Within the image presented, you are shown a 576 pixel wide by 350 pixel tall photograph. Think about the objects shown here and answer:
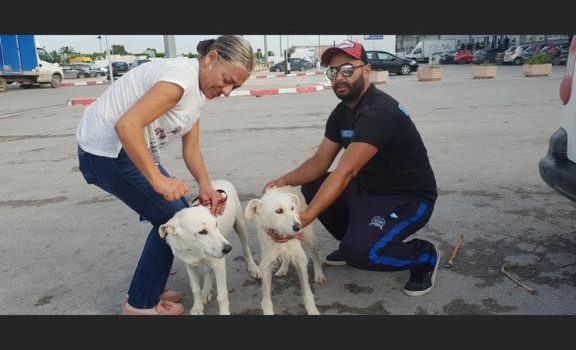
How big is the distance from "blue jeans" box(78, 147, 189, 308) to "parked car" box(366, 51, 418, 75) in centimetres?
2757

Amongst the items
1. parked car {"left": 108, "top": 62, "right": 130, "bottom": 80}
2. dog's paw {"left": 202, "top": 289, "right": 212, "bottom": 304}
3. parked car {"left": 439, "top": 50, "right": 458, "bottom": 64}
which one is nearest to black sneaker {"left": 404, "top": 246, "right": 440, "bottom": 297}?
dog's paw {"left": 202, "top": 289, "right": 212, "bottom": 304}

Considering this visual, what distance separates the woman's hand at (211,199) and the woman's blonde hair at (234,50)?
95 cm

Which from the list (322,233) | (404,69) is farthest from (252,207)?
(404,69)

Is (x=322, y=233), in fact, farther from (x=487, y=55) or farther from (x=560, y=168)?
(x=487, y=55)

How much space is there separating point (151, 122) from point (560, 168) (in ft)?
9.36

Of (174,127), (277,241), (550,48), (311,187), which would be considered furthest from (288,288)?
(550,48)

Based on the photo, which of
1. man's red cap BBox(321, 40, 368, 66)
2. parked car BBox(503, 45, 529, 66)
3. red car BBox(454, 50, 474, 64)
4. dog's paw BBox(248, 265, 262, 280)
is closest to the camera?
man's red cap BBox(321, 40, 368, 66)

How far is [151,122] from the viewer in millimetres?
2482

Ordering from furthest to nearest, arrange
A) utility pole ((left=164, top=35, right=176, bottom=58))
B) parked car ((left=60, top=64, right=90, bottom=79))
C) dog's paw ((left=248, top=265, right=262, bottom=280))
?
parked car ((left=60, top=64, right=90, bottom=79)) → utility pole ((left=164, top=35, right=176, bottom=58)) → dog's paw ((left=248, top=265, right=262, bottom=280))

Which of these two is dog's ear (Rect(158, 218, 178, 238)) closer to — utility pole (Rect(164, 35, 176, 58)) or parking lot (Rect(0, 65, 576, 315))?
parking lot (Rect(0, 65, 576, 315))

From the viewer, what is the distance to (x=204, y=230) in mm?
2826

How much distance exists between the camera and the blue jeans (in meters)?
2.75

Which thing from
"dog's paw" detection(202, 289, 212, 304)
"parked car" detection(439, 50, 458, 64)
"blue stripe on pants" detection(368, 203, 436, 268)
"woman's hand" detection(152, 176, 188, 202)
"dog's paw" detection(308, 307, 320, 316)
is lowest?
"dog's paw" detection(202, 289, 212, 304)

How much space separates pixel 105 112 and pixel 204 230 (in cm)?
91
